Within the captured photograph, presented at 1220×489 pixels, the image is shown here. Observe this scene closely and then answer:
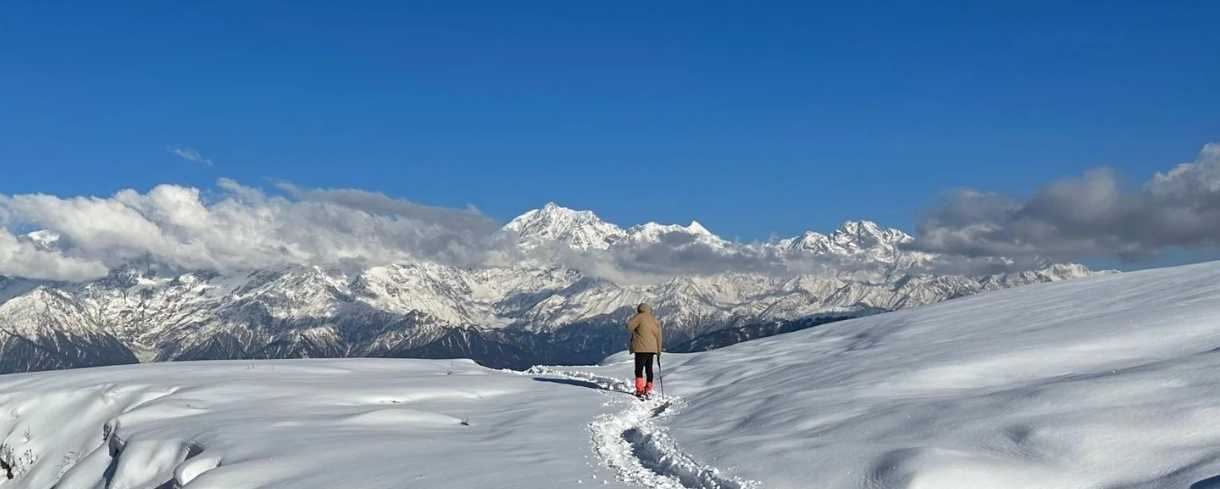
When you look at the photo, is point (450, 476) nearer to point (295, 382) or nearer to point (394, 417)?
point (394, 417)

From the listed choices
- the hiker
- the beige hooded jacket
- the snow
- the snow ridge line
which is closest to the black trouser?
the hiker

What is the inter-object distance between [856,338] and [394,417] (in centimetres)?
1612

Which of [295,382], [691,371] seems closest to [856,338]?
[691,371]

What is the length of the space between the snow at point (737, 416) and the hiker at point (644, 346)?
0.74 meters

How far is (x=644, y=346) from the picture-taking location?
24391 mm

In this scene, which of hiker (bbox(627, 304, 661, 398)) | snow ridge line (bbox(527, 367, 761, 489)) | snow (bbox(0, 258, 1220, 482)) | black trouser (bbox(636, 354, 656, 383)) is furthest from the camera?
black trouser (bbox(636, 354, 656, 383))

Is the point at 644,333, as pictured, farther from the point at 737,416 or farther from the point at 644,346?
the point at 737,416

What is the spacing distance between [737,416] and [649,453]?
277 centimetres

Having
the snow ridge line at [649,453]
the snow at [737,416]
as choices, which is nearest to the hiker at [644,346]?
the snow at [737,416]

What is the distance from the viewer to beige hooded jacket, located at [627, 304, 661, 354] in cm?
2442

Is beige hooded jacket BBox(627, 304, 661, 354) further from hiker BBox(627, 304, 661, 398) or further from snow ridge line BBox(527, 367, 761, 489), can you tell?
snow ridge line BBox(527, 367, 761, 489)

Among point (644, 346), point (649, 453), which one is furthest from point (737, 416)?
point (644, 346)

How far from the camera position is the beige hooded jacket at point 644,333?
24.4 meters

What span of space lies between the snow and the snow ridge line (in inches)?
2.3
